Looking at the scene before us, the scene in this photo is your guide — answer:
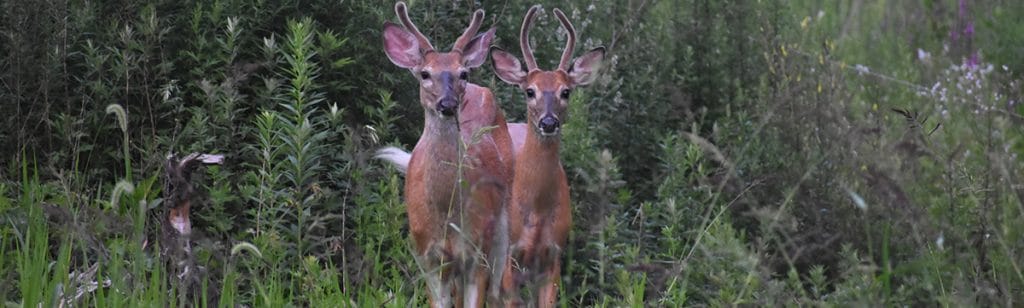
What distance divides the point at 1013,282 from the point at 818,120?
1.47 meters

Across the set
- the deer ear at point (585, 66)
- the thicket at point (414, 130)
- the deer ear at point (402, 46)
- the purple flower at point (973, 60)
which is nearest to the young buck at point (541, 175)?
the deer ear at point (585, 66)

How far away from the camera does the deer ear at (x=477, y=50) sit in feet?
19.0

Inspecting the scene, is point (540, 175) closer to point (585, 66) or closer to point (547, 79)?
point (547, 79)

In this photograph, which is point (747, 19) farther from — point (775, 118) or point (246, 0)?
point (246, 0)

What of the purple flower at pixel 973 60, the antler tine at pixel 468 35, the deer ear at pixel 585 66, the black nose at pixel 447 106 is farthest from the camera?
the purple flower at pixel 973 60

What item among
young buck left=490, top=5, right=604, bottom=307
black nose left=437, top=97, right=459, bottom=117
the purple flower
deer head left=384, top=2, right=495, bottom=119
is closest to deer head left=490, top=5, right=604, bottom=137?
young buck left=490, top=5, right=604, bottom=307

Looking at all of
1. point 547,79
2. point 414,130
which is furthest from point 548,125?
point 414,130

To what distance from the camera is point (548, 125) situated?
18.6ft

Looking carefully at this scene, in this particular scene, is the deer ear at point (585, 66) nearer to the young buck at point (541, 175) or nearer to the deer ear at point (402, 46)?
the young buck at point (541, 175)

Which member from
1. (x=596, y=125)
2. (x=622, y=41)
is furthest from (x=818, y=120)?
(x=622, y=41)

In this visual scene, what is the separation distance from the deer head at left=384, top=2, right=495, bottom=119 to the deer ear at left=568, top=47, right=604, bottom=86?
0.38 meters

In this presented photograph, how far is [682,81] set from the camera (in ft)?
25.3

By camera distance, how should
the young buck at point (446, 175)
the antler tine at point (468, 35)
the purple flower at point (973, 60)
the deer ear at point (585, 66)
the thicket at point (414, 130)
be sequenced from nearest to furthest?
the thicket at point (414, 130) < the young buck at point (446, 175) < the antler tine at point (468, 35) < the deer ear at point (585, 66) < the purple flower at point (973, 60)

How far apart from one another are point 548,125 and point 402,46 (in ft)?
2.14
